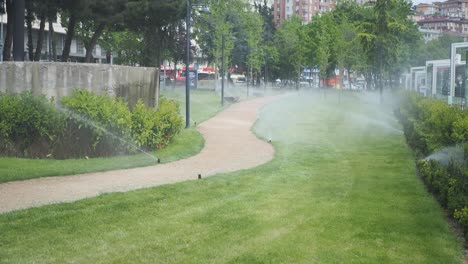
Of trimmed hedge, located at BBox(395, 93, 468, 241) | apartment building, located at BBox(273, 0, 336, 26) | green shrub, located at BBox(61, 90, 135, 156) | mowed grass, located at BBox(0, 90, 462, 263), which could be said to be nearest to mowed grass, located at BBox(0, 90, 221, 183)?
green shrub, located at BBox(61, 90, 135, 156)

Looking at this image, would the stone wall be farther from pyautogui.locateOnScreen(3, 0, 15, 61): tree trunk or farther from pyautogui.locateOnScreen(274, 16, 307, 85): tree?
pyautogui.locateOnScreen(274, 16, 307, 85): tree

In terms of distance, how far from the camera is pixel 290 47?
81.2 m

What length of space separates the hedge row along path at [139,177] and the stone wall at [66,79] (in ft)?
9.15

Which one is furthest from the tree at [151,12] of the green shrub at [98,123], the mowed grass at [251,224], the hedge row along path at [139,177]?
the mowed grass at [251,224]

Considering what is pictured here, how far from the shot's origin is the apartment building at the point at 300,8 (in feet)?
459

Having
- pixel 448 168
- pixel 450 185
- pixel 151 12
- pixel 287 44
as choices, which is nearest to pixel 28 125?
pixel 448 168

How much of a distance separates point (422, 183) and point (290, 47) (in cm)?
7147

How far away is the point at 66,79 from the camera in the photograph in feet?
47.0

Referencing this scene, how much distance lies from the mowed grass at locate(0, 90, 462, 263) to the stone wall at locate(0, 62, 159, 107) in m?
4.93

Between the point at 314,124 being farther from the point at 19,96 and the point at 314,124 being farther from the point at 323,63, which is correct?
the point at 323,63

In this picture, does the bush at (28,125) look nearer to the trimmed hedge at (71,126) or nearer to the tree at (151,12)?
the trimmed hedge at (71,126)

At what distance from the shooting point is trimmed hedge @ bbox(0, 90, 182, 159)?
13.2 meters

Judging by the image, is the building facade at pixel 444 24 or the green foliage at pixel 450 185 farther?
the building facade at pixel 444 24

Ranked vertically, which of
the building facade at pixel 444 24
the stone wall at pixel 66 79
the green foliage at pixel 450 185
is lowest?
the green foliage at pixel 450 185
